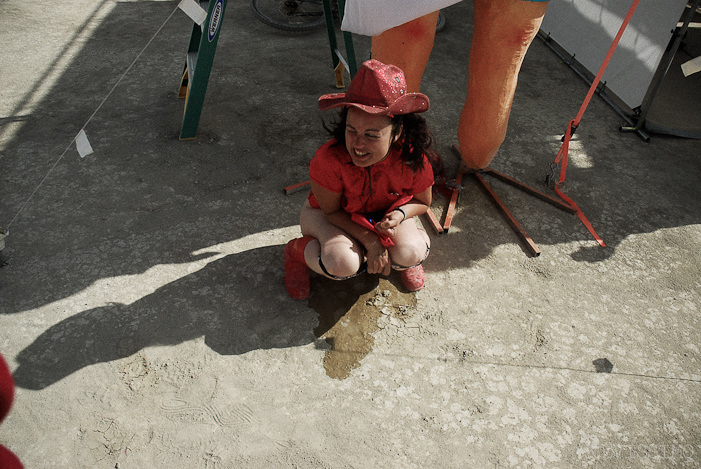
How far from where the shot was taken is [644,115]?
3816mm

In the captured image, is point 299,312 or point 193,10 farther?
point 193,10

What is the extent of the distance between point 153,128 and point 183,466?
7.89 feet

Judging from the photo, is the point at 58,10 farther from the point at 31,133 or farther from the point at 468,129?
the point at 468,129

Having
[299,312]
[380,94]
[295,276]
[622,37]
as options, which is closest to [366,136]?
[380,94]

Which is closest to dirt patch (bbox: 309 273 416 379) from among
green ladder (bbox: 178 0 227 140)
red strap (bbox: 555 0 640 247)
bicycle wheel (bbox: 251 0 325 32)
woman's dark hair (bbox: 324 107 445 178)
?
woman's dark hair (bbox: 324 107 445 178)

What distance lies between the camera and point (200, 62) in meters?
3.18

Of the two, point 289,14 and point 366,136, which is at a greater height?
point 366,136

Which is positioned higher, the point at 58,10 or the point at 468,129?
the point at 468,129

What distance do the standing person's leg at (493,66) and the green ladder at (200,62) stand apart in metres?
1.53

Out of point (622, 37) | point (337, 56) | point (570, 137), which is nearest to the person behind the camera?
point (570, 137)

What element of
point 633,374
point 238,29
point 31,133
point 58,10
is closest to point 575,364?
point 633,374

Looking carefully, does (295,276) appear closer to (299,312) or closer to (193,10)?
(299,312)

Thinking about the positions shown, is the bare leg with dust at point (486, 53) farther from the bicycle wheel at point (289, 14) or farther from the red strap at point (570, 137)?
the bicycle wheel at point (289, 14)

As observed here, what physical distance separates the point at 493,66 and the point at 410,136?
72 cm
